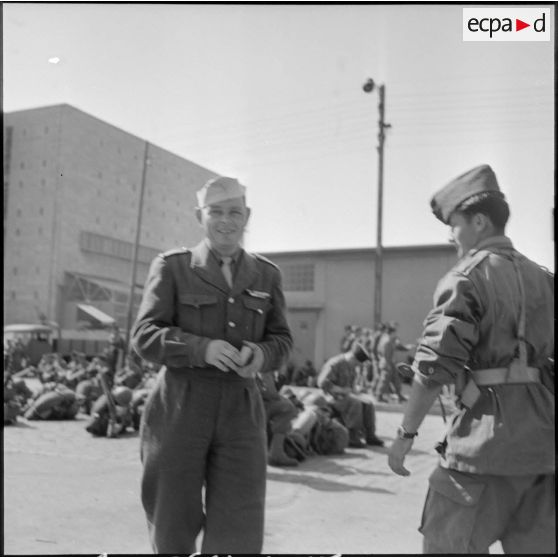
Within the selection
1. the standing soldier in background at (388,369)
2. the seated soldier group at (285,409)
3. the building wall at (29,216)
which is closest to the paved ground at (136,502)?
the seated soldier group at (285,409)

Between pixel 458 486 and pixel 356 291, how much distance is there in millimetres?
25529

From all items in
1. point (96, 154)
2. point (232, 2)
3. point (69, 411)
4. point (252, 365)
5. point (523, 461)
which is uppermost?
point (96, 154)

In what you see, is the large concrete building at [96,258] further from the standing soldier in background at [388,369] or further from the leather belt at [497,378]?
the leather belt at [497,378]

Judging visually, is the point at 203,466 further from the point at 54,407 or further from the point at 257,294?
the point at 54,407

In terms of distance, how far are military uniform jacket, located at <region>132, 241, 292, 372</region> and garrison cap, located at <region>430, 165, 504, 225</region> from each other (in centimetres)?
80

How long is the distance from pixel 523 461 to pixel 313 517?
125 inches

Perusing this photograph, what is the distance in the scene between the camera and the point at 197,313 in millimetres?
2775

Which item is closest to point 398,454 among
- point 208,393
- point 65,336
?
point 208,393

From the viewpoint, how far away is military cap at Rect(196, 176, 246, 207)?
9.25ft

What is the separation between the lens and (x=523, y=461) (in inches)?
89.1

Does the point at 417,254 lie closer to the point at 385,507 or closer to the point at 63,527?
the point at 385,507

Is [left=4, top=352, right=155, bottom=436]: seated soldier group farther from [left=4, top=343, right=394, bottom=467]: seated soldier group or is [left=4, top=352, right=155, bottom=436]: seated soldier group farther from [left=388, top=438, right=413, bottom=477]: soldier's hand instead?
[left=388, top=438, right=413, bottom=477]: soldier's hand

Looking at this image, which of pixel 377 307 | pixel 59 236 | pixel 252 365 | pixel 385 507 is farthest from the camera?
pixel 59 236

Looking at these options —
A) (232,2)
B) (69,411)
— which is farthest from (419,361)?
(69,411)
